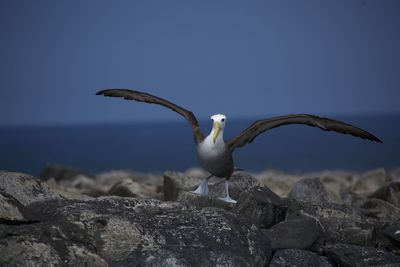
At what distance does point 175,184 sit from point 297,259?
340 centimetres

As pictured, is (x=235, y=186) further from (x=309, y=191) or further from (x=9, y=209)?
(x=9, y=209)

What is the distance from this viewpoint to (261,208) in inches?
338

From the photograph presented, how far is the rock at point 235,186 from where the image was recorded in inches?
401

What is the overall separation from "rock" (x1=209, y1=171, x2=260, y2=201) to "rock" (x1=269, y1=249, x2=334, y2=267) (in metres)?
2.19

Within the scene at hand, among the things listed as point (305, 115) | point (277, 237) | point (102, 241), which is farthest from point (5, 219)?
point (305, 115)

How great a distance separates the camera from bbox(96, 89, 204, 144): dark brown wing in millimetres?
9688

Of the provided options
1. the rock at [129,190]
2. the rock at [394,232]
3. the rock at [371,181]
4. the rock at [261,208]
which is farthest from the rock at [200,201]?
the rock at [371,181]

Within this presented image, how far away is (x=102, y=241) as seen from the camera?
7.29 m

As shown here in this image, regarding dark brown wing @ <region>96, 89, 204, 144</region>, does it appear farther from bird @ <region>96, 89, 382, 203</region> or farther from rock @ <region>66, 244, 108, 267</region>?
rock @ <region>66, 244, 108, 267</region>

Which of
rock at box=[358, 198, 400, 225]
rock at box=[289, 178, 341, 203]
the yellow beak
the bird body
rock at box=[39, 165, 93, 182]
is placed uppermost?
the yellow beak

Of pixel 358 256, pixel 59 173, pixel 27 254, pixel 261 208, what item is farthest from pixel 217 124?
pixel 59 173

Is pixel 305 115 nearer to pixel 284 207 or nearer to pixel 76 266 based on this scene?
pixel 284 207

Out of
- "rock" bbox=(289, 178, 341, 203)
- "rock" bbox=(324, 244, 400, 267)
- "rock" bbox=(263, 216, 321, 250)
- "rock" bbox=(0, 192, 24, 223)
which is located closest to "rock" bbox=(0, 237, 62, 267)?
"rock" bbox=(0, 192, 24, 223)

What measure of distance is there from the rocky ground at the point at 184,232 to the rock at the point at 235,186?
90 centimetres
